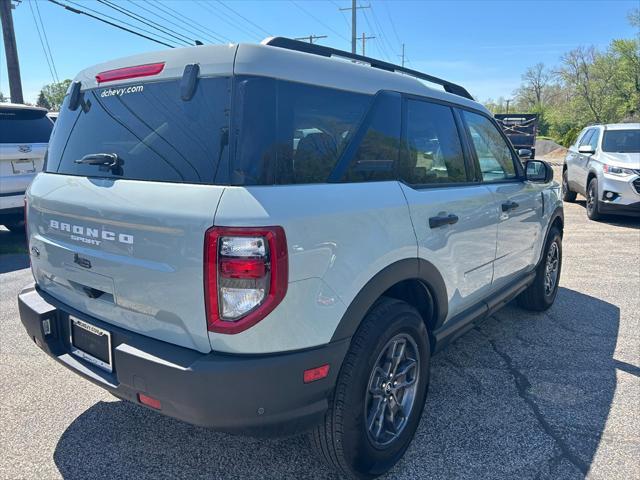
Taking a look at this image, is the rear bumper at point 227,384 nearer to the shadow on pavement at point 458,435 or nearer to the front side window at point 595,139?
the shadow on pavement at point 458,435

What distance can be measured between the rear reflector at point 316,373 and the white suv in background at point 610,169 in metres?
8.83

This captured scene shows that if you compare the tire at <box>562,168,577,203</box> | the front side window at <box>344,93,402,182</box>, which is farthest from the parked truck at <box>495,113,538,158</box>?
the front side window at <box>344,93,402,182</box>

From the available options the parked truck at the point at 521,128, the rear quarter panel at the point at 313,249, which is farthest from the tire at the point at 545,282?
the parked truck at the point at 521,128

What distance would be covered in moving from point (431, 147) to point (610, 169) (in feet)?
25.6

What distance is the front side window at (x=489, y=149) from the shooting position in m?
3.39

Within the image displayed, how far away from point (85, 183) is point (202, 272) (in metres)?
0.93

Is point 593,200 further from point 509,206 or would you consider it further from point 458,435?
point 458,435

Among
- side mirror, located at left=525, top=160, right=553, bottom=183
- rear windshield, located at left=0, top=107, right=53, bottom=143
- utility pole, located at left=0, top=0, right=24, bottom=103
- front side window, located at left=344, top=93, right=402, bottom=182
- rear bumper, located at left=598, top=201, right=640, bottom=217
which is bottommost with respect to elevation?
rear bumper, located at left=598, top=201, right=640, bottom=217

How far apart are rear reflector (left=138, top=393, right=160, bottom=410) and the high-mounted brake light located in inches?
55.4

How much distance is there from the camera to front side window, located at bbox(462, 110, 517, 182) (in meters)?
3.39

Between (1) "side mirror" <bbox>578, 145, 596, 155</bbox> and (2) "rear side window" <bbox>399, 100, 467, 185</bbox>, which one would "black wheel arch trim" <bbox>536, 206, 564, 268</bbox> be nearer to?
(2) "rear side window" <bbox>399, 100, 467, 185</bbox>

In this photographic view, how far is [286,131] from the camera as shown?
195 centimetres

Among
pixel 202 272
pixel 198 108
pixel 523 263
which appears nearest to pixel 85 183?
pixel 198 108

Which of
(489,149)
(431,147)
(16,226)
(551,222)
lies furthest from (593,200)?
(16,226)
